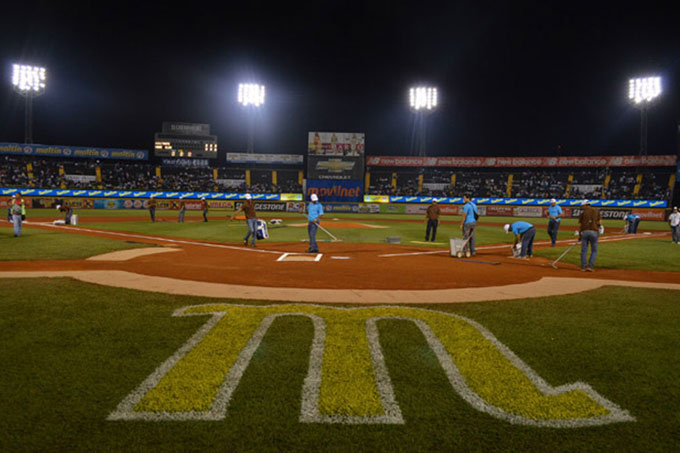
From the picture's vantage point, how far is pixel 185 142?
57281 mm

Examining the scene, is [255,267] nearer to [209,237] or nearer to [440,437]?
[440,437]

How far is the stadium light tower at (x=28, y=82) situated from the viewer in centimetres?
4678

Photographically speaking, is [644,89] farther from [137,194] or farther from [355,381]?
[137,194]

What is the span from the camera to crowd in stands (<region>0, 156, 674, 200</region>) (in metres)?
51.1

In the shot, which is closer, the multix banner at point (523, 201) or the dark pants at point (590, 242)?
the dark pants at point (590, 242)

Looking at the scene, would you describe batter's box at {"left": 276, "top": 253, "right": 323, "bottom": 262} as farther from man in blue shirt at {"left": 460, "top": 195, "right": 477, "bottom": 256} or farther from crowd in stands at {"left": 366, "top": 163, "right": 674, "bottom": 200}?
crowd in stands at {"left": 366, "top": 163, "right": 674, "bottom": 200}

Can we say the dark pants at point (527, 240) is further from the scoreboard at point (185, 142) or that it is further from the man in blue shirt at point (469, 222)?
the scoreboard at point (185, 142)

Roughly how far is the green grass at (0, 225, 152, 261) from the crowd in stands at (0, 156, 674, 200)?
37.9 meters

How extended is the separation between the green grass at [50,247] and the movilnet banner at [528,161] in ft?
158

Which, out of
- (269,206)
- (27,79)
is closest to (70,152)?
(27,79)

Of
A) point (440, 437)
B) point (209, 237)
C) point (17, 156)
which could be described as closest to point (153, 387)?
point (440, 437)

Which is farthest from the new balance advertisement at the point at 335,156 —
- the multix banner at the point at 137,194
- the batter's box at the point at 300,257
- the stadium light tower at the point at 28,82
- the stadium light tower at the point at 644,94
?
the batter's box at the point at 300,257

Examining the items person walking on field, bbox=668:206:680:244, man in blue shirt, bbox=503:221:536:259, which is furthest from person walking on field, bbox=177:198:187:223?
person walking on field, bbox=668:206:680:244

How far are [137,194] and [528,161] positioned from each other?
56678 mm
